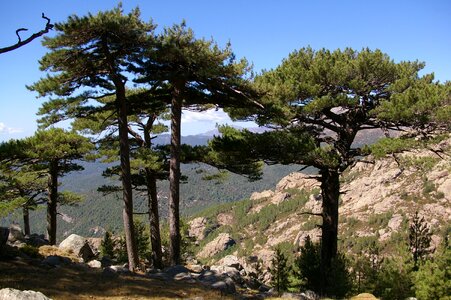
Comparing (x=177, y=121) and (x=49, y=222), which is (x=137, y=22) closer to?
(x=177, y=121)

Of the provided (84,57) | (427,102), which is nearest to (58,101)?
(84,57)

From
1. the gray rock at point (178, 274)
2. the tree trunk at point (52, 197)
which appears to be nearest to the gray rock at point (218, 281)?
the gray rock at point (178, 274)

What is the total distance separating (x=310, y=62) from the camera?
19438mm

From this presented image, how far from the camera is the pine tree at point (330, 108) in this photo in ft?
54.7

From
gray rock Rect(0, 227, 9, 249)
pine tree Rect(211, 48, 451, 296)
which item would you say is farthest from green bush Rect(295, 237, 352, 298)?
gray rock Rect(0, 227, 9, 249)

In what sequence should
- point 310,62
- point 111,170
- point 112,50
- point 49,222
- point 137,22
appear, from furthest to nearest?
point 49,222, point 111,170, point 310,62, point 112,50, point 137,22

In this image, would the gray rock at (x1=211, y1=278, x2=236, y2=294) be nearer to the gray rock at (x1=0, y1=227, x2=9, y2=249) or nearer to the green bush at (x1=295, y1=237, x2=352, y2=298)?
the green bush at (x1=295, y1=237, x2=352, y2=298)

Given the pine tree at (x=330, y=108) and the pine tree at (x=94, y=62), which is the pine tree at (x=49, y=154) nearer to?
the pine tree at (x=94, y=62)

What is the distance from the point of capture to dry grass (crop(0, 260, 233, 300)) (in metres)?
12.2

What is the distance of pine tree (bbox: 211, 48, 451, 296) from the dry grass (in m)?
7.26

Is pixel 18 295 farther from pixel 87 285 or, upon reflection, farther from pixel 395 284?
pixel 395 284

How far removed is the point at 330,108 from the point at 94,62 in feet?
37.6

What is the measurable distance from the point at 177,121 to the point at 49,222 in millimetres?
13588

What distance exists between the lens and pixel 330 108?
18625 millimetres
